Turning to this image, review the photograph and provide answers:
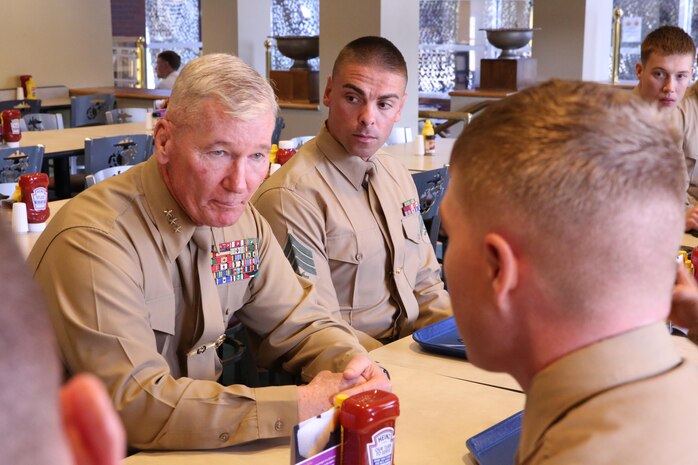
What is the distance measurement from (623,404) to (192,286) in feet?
4.13

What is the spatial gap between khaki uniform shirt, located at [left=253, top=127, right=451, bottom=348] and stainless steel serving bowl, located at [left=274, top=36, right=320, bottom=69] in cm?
519

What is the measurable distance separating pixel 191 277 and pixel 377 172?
102 cm

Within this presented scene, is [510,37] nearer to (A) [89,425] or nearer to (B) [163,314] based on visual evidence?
(B) [163,314]

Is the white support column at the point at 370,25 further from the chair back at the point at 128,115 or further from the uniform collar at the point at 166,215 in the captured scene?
the uniform collar at the point at 166,215

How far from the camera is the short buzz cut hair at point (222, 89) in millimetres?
1964

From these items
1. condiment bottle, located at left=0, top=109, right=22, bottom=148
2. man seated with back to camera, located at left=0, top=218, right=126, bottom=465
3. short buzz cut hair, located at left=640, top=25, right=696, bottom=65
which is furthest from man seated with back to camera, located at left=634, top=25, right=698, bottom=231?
man seated with back to camera, located at left=0, top=218, right=126, bottom=465

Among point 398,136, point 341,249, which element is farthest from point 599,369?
point 398,136

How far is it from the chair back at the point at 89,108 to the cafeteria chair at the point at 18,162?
3280 mm

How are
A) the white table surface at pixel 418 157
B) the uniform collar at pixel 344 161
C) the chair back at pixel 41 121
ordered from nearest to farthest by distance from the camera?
the uniform collar at pixel 344 161, the white table surface at pixel 418 157, the chair back at pixel 41 121

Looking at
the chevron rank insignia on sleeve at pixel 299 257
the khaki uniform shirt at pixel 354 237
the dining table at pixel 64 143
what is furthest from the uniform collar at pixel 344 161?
the dining table at pixel 64 143

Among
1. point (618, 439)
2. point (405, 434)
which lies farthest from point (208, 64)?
point (618, 439)

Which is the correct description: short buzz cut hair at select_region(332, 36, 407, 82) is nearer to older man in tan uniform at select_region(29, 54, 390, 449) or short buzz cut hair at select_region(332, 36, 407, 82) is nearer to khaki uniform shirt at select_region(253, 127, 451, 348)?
khaki uniform shirt at select_region(253, 127, 451, 348)

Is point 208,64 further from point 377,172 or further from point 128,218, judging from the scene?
point 377,172

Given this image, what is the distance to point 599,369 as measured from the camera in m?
0.94
